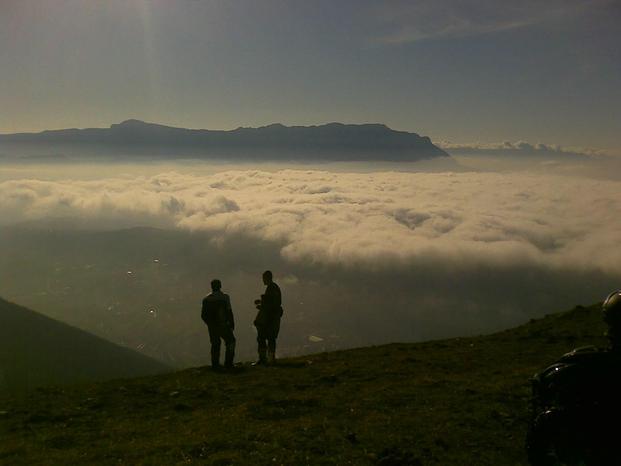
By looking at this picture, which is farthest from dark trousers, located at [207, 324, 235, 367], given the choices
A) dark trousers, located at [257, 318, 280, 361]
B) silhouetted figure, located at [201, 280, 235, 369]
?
dark trousers, located at [257, 318, 280, 361]

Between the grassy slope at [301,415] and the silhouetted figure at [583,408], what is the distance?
619 cm

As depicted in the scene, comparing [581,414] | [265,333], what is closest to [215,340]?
[265,333]

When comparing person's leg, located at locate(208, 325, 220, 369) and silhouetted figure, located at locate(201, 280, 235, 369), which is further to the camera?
person's leg, located at locate(208, 325, 220, 369)

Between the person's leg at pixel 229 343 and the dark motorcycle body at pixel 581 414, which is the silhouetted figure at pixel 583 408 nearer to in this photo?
the dark motorcycle body at pixel 581 414

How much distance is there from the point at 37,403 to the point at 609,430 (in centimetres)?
1840

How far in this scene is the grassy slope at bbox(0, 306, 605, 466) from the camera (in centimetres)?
1202

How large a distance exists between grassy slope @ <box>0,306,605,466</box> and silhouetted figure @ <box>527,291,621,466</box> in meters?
6.19

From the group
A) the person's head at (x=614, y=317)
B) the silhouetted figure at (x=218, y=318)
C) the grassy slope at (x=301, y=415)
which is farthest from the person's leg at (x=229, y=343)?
the person's head at (x=614, y=317)

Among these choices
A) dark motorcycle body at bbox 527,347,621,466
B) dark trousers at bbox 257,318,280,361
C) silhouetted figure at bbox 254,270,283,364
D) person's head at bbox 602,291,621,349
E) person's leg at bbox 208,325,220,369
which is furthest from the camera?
dark trousers at bbox 257,318,280,361

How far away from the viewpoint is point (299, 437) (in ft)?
42.2

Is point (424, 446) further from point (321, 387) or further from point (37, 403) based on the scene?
point (37, 403)

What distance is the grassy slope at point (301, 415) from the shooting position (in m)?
12.0

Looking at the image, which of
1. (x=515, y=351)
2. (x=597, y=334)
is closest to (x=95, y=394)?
(x=515, y=351)

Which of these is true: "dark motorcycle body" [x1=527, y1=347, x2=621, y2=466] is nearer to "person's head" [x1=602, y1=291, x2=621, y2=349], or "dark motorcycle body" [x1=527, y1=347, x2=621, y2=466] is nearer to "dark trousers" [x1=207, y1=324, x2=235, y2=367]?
"person's head" [x1=602, y1=291, x2=621, y2=349]
